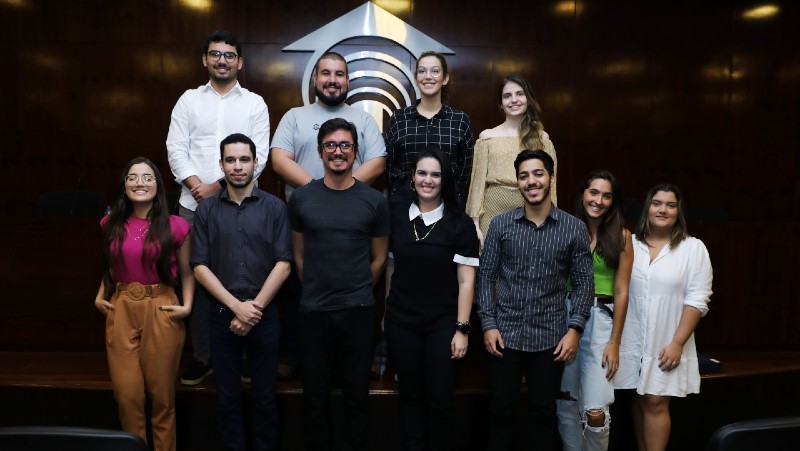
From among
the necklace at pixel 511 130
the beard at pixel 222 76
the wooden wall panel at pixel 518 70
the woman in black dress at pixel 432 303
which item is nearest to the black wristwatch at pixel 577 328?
the woman in black dress at pixel 432 303

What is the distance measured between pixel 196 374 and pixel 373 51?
349 centimetres

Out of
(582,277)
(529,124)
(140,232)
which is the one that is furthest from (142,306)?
(529,124)

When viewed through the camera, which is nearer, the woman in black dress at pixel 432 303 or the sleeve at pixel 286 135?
the woman in black dress at pixel 432 303

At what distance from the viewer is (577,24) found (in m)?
5.53

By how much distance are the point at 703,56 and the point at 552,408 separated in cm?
476

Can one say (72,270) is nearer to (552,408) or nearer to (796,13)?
(552,408)

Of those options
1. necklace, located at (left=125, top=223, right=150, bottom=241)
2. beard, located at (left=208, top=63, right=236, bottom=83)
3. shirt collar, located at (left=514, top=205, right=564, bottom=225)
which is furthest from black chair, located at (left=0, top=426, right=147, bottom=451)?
beard, located at (left=208, top=63, right=236, bottom=83)

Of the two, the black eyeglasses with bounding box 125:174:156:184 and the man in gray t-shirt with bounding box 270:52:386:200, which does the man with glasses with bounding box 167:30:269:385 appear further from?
the black eyeglasses with bounding box 125:174:156:184

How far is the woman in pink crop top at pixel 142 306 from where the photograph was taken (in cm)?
236

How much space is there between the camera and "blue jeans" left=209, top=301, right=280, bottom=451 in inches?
92.8

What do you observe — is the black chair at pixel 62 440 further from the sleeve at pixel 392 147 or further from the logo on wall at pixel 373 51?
the logo on wall at pixel 373 51

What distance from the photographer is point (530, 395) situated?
233cm

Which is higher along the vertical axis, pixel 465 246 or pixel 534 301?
pixel 465 246

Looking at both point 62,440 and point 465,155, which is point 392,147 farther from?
point 62,440
